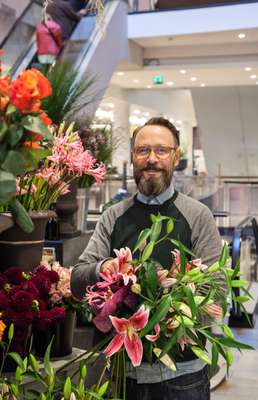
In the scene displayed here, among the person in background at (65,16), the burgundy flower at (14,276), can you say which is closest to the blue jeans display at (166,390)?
the burgundy flower at (14,276)

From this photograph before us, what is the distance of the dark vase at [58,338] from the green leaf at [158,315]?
→ 0.61 meters

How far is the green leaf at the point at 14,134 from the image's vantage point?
0.84 meters

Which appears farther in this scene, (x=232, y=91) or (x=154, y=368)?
(x=232, y=91)

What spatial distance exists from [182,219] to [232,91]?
1470 centimetres

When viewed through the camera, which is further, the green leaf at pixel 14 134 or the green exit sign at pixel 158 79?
the green exit sign at pixel 158 79

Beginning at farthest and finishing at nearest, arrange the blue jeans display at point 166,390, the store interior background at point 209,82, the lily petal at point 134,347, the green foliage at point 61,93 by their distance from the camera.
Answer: the store interior background at point 209,82
the green foliage at point 61,93
the blue jeans display at point 166,390
the lily petal at point 134,347

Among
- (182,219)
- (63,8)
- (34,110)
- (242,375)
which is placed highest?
(63,8)

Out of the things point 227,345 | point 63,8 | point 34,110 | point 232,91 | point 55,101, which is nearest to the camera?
point 34,110

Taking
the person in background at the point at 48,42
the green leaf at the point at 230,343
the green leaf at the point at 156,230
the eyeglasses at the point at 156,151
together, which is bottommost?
the green leaf at the point at 230,343

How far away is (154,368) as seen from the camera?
160 centimetres

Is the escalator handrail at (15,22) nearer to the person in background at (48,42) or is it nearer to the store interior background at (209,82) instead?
the store interior background at (209,82)

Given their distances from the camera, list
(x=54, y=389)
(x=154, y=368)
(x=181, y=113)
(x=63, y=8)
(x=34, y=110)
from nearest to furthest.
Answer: (x=34, y=110), (x=54, y=389), (x=154, y=368), (x=63, y=8), (x=181, y=113)

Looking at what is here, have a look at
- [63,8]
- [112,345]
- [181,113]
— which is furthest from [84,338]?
[181,113]

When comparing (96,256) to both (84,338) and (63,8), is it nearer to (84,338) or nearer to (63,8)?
(84,338)
